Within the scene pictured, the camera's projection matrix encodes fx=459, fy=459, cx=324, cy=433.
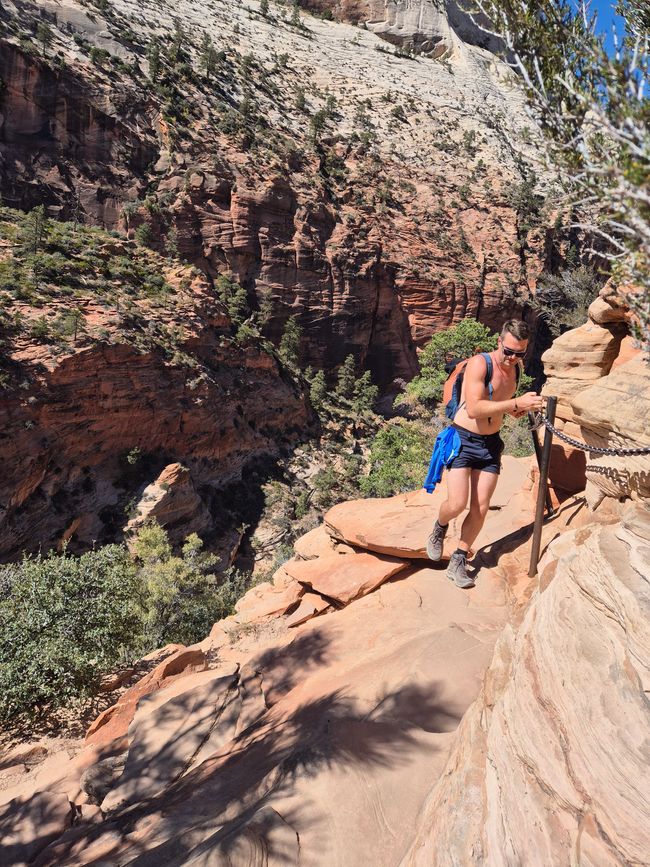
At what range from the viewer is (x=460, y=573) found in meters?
3.97

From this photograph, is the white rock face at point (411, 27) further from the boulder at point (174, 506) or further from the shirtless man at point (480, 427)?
the shirtless man at point (480, 427)

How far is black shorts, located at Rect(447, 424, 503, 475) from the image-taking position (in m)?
3.51

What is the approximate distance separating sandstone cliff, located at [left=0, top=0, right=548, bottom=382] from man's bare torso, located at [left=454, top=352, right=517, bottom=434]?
81.5ft

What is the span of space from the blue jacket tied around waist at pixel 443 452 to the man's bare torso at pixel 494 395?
15cm

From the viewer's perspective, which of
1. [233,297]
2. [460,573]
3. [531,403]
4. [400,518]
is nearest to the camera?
[531,403]

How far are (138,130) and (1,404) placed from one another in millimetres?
21124

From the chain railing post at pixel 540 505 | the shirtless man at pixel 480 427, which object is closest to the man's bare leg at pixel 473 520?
the shirtless man at pixel 480 427

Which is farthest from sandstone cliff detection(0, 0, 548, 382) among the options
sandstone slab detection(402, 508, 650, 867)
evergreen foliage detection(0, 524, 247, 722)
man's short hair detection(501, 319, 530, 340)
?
sandstone slab detection(402, 508, 650, 867)

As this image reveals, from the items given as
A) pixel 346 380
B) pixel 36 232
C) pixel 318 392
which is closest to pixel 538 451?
pixel 36 232

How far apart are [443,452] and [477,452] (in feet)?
1.01

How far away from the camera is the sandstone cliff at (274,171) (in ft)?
82.6

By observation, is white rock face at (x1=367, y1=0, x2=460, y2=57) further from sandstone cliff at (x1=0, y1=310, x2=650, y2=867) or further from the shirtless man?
sandstone cliff at (x1=0, y1=310, x2=650, y2=867)

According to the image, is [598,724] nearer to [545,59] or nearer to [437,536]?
[437,536]

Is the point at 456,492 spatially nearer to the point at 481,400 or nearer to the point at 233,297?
the point at 481,400
